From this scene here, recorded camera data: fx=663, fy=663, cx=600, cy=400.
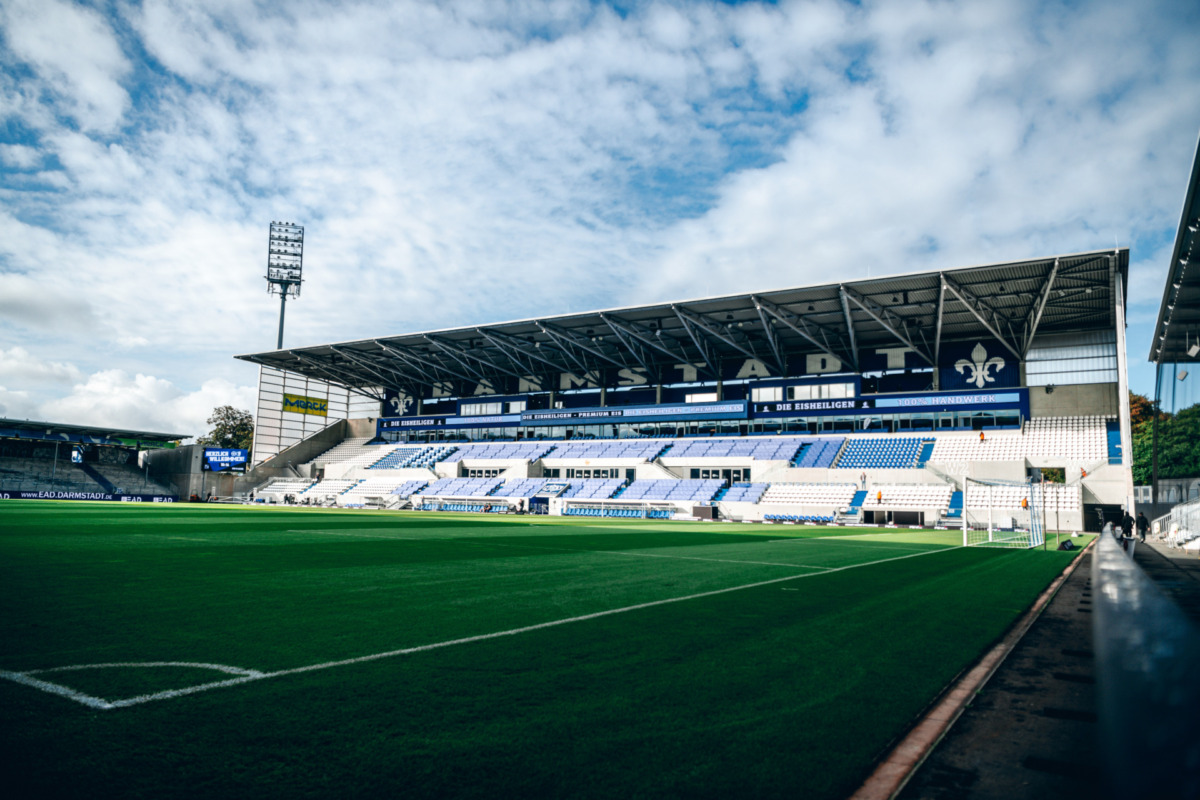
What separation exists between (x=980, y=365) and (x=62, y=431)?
75137mm

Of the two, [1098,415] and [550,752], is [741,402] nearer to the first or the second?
[1098,415]

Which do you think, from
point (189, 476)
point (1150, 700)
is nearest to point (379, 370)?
point (189, 476)

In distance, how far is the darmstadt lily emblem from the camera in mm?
44844

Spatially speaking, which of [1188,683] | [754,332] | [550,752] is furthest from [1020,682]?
[754,332]

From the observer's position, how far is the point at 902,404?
46.2 meters

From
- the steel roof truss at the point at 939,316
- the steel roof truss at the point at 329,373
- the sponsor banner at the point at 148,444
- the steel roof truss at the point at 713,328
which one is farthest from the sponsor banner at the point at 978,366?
the sponsor banner at the point at 148,444

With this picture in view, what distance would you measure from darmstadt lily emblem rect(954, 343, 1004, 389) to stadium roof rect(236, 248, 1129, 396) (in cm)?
131

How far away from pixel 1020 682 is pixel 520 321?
46139mm

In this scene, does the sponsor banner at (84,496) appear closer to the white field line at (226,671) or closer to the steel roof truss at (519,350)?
the steel roof truss at (519,350)

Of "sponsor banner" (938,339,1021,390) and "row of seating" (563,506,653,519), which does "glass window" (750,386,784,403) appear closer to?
"sponsor banner" (938,339,1021,390)

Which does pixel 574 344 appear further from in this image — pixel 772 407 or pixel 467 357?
pixel 772 407

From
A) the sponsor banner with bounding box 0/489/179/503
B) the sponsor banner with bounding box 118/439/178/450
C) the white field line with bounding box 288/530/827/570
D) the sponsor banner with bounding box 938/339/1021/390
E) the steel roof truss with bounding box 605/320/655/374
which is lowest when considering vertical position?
the sponsor banner with bounding box 0/489/179/503

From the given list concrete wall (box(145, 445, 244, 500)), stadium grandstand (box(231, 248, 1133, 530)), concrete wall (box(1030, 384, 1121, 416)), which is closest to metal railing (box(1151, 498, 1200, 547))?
stadium grandstand (box(231, 248, 1133, 530))

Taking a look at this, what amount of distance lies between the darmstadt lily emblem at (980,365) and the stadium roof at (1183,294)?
16019 millimetres
